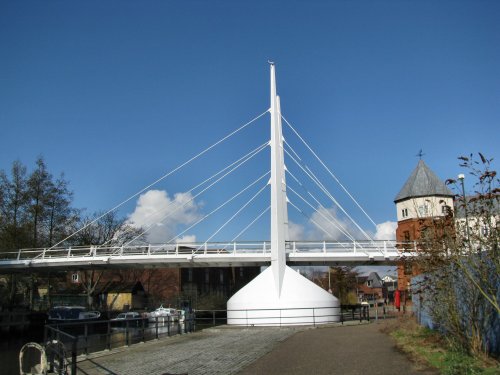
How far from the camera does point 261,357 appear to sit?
45.5 feet

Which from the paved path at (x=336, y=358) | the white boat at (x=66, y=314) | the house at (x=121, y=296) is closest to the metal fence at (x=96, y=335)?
the white boat at (x=66, y=314)

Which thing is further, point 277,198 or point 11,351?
point 277,198

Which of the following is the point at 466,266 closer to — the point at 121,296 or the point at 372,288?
the point at 121,296

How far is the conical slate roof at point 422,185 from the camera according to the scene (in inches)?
2515

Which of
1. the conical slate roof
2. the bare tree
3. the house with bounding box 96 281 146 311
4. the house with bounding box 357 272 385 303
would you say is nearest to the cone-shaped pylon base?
the bare tree

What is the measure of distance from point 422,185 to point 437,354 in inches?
2184

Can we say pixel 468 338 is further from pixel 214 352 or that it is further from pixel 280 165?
pixel 280 165

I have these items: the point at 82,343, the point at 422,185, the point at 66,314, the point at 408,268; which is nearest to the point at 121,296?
the point at 66,314

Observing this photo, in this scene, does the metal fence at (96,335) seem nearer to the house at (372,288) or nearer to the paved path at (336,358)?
the paved path at (336,358)

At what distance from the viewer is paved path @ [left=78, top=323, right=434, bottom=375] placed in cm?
1174

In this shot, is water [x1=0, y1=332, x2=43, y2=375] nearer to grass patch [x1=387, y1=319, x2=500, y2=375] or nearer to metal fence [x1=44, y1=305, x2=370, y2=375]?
metal fence [x1=44, y1=305, x2=370, y2=375]

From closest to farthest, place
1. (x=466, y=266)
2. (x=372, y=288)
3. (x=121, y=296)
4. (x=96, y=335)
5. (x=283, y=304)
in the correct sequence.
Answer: (x=466, y=266)
(x=96, y=335)
(x=283, y=304)
(x=121, y=296)
(x=372, y=288)

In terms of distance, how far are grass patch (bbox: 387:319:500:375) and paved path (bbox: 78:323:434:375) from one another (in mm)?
388

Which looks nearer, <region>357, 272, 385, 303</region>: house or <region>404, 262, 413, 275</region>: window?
<region>404, 262, 413, 275</region>: window
